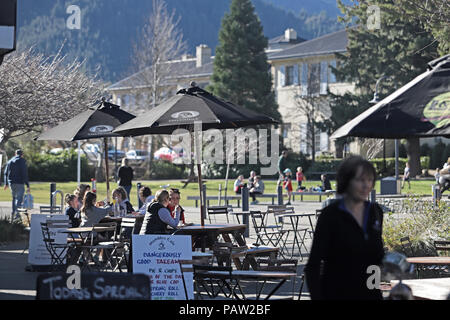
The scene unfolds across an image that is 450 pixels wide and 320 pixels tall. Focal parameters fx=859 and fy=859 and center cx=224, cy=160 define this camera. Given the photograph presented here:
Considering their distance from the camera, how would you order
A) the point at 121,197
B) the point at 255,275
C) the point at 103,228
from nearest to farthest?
1. the point at 255,275
2. the point at 103,228
3. the point at 121,197

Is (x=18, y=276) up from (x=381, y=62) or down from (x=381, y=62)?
down

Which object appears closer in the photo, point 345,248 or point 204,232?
point 345,248

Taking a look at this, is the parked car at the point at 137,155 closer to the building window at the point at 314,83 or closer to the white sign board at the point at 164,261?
the building window at the point at 314,83

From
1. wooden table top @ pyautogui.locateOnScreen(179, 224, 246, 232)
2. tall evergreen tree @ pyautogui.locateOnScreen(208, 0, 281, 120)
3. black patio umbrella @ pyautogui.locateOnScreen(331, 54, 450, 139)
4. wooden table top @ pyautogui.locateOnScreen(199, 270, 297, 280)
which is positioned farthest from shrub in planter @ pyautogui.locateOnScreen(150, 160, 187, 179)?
black patio umbrella @ pyautogui.locateOnScreen(331, 54, 450, 139)

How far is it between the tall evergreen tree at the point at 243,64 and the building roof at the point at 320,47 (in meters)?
5.74

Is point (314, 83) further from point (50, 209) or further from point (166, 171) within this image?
point (50, 209)

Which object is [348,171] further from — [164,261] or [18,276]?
[18,276]

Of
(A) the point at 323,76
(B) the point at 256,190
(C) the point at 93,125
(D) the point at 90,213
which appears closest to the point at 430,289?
(D) the point at 90,213

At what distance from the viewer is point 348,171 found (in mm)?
5535

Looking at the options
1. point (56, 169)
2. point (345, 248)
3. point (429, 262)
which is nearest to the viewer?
point (345, 248)

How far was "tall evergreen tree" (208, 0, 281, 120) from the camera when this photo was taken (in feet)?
186

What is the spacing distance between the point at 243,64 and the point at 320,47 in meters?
8.64

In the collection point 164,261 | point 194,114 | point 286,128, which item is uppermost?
point 286,128
